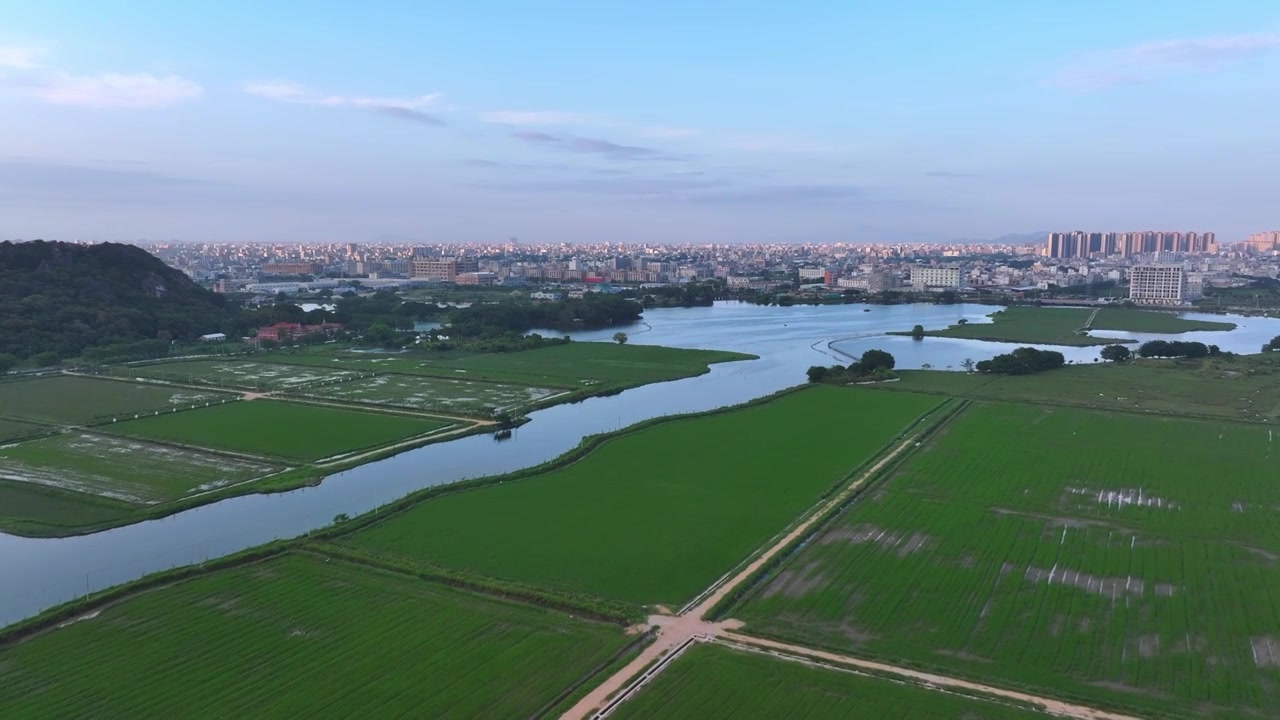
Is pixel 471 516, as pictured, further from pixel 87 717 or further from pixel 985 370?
pixel 985 370

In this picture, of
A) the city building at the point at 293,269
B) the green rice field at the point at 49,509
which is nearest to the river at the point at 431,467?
the green rice field at the point at 49,509

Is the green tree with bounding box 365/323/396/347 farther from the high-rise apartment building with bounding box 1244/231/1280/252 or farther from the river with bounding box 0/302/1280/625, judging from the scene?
the high-rise apartment building with bounding box 1244/231/1280/252

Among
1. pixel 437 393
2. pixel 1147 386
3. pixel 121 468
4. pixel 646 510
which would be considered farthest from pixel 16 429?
pixel 1147 386

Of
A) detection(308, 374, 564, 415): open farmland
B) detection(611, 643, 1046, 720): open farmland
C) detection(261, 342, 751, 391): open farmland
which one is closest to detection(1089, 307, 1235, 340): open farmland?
detection(261, 342, 751, 391): open farmland

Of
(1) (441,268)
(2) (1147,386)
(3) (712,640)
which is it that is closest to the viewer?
(3) (712,640)

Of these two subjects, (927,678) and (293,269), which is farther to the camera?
(293,269)

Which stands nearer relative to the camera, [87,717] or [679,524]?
[87,717]

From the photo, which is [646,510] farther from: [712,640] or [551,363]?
[551,363]

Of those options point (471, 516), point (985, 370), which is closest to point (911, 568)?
point (471, 516)
